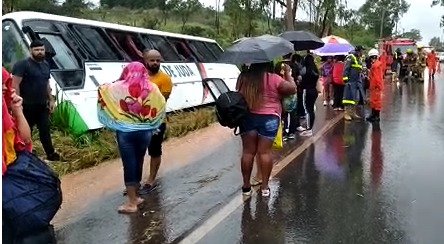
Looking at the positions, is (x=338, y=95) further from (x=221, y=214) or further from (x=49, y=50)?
(x=221, y=214)

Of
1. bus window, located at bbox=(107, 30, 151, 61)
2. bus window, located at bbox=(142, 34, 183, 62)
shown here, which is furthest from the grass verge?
bus window, located at bbox=(142, 34, 183, 62)

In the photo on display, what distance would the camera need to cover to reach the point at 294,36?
32.2 ft

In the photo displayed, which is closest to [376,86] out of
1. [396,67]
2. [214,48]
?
[214,48]

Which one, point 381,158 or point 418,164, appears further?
point 381,158

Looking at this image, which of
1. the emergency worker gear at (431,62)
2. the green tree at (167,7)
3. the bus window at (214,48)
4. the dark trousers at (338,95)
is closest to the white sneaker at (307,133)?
the dark trousers at (338,95)

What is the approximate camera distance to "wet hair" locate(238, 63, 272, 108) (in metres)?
6.30

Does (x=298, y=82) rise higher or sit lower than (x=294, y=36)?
lower

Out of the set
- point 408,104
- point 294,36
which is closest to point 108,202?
point 294,36

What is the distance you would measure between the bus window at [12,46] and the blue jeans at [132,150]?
12.7 ft

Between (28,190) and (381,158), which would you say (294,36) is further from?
(28,190)

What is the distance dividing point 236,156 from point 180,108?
3666 mm

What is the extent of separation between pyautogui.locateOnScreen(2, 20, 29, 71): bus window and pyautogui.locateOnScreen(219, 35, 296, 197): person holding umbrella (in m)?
3.97

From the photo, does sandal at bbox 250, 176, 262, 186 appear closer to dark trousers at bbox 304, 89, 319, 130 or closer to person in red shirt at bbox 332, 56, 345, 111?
dark trousers at bbox 304, 89, 319, 130

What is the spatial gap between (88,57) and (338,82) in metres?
6.88
